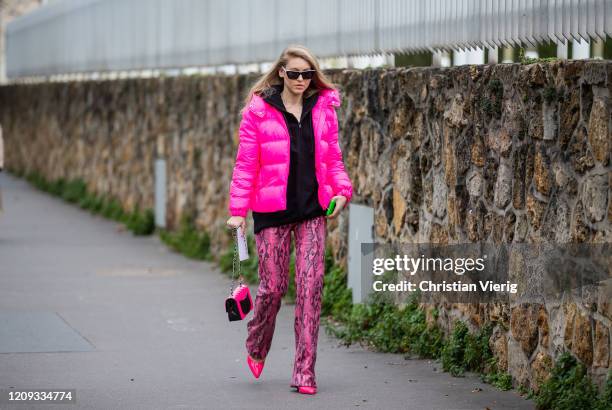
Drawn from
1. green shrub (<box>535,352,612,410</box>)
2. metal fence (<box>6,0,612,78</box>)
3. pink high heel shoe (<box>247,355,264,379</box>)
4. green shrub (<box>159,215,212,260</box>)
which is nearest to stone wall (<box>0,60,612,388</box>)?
green shrub (<box>535,352,612,410</box>)

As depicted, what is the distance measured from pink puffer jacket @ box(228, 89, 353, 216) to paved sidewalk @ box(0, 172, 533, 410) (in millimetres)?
1070

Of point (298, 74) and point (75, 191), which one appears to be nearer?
point (298, 74)

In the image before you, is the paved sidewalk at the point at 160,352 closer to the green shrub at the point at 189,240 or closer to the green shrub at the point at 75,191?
the green shrub at the point at 189,240

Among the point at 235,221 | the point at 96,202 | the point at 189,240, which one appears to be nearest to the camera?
the point at 235,221

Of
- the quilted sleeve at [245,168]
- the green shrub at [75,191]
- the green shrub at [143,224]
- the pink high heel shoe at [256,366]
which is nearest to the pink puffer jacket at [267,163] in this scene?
the quilted sleeve at [245,168]

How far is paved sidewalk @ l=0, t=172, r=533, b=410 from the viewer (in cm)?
745

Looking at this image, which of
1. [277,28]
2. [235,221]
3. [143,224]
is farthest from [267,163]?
[143,224]

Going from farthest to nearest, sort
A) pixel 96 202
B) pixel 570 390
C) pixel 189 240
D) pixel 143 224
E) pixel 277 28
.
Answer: pixel 96 202
pixel 143 224
pixel 189 240
pixel 277 28
pixel 570 390

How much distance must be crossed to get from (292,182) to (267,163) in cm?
17

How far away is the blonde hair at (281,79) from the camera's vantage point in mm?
Answer: 7508

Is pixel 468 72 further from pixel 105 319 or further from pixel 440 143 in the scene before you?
pixel 105 319

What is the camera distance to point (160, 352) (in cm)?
905

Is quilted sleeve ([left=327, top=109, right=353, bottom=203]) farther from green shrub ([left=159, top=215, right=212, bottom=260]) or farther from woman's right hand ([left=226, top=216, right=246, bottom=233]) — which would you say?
green shrub ([left=159, top=215, right=212, bottom=260])

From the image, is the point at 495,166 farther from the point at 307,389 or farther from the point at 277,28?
the point at 277,28
